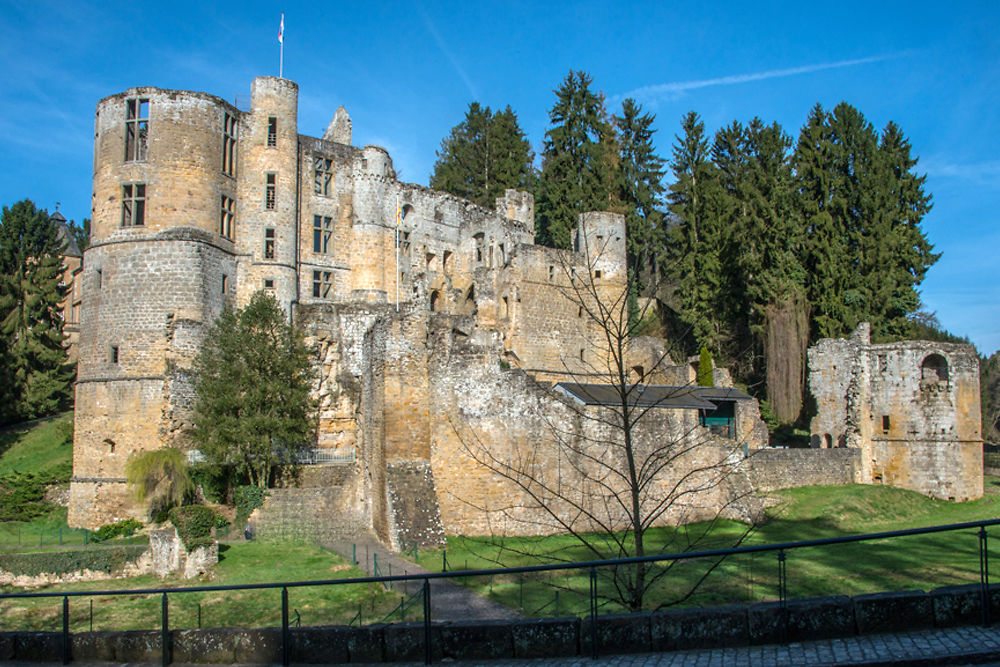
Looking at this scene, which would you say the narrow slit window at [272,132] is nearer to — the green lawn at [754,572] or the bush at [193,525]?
the bush at [193,525]

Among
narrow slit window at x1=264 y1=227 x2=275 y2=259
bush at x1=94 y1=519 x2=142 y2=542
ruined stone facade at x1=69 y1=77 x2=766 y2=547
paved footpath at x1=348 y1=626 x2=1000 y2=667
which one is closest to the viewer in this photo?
paved footpath at x1=348 y1=626 x2=1000 y2=667

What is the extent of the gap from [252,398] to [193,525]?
5.37 metres

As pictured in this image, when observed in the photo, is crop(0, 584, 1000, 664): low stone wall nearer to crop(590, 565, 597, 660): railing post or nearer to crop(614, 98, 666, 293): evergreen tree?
crop(590, 565, 597, 660): railing post

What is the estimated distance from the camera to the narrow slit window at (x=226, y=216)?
1240 inches

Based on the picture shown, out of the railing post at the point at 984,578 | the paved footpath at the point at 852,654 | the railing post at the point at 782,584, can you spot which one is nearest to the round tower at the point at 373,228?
the railing post at the point at 782,584

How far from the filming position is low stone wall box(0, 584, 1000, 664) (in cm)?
738

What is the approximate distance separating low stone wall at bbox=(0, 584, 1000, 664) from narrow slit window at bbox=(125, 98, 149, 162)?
2462 cm

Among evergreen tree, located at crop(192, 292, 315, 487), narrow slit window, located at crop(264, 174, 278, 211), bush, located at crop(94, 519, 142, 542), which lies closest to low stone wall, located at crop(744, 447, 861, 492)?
evergreen tree, located at crop(192, 292, 315, 487)

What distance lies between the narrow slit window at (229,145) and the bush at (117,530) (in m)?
13.2

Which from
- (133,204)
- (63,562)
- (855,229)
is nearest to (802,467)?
(855,229)

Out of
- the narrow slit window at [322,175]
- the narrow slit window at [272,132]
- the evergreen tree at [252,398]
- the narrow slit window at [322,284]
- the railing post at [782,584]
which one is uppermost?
the narrow slit window at [272,132]

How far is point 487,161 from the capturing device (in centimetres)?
5588

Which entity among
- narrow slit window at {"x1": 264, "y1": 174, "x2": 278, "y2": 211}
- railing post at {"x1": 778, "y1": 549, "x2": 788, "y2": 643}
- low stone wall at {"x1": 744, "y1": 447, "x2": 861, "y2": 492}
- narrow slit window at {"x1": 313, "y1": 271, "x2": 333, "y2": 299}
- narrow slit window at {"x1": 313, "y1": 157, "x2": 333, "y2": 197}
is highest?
narrow slit window at {"x1": 313, "y1": 157, "x2": 333, "y2": 197}

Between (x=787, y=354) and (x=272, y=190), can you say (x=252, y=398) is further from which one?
(x=787, y=354)
